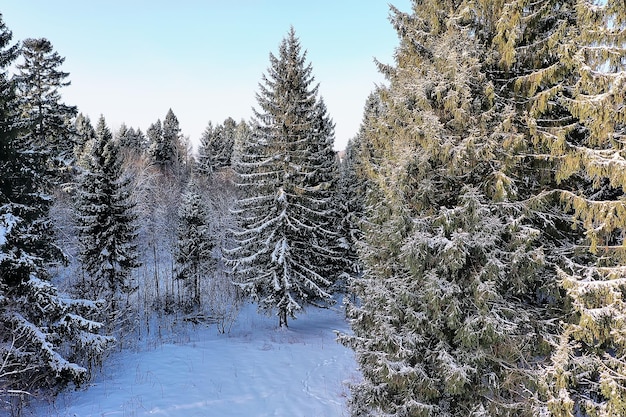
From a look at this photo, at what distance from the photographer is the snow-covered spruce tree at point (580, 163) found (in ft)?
18.7

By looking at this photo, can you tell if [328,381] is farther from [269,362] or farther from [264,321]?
[264,321]

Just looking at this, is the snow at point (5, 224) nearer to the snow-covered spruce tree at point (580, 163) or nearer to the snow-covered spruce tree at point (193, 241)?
the snow-covered spruce tree at point (580, 163)

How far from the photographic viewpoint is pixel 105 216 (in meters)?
16.7

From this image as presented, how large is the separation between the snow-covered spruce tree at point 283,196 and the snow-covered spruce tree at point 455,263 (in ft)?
31.5

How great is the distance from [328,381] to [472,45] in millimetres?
10568

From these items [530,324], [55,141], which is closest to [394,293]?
[530,324]

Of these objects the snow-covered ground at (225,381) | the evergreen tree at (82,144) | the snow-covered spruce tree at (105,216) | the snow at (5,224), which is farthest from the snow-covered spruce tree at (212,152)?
the snow at (5,224)

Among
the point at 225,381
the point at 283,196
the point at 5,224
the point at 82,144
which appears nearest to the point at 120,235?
the point at 283,196

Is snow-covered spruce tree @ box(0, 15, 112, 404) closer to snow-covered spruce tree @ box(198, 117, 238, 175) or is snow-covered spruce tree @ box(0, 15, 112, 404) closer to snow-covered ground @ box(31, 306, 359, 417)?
snow-covered ground @ box(31, 306, 359, 417)

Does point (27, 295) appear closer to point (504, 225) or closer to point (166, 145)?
point (504, 225)

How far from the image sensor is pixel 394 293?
7426 mm

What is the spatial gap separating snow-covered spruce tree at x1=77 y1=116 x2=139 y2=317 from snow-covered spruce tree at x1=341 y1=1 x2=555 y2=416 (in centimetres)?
1371

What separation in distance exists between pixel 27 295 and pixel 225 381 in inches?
240

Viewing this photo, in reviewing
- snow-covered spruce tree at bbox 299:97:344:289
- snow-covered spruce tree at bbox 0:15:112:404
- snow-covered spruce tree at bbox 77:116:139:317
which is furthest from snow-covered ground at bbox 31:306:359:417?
snow-covered spruce tree at bbox 77:116:139:317
